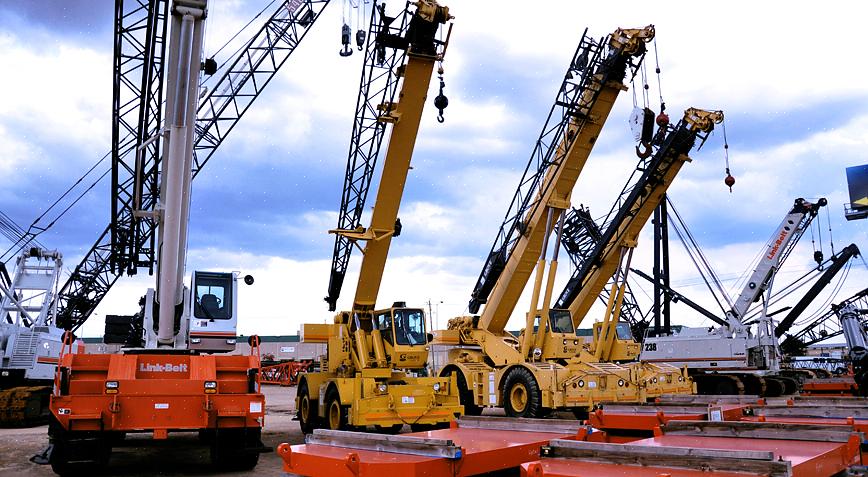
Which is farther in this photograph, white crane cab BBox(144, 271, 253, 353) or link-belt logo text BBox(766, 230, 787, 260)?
link-belt logo text BBox(766, 230, 787, 260)

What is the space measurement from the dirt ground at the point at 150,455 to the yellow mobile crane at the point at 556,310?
5617 millimetres

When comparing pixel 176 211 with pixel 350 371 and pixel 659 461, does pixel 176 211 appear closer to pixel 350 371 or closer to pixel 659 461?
pixel 350 371

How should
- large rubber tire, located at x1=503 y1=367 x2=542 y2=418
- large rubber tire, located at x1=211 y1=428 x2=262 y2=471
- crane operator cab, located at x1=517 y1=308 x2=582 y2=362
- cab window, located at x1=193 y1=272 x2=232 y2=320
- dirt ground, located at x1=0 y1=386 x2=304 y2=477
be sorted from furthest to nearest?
crane operator cab, located at x1=517 y1=308 x2=582 y2=362 → large rubber tire, located at x1=503 y1=367 x2=542 y2=418 → cab window, located at x1=193 y1=272 x2=232 y2=320 → dirt ground, located at x1=0 y1=386 x2=304 y2=477 → large rubber tire, located at x1=211 y1=428 x2=262 y2=471

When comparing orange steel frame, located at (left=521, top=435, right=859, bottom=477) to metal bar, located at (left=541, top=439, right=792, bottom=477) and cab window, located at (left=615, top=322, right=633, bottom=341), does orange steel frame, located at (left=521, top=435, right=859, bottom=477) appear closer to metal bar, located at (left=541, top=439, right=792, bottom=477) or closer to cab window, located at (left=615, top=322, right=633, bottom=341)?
metal bar, located at (left=541, top=439, right=792, bottom=477)

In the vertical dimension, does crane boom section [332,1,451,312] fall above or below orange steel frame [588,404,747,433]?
above

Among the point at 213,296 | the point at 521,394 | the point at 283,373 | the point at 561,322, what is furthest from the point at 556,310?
the point at 283,373

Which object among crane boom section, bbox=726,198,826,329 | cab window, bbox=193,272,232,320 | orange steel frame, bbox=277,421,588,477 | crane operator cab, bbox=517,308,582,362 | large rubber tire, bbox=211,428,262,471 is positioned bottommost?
large rubber tire, bbox=211,428,262,471

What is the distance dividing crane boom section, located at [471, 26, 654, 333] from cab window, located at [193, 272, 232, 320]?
8.78 metres

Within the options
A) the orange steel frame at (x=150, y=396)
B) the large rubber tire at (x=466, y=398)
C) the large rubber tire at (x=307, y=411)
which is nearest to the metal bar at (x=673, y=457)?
the orange steel frame at (x=150, y=396)

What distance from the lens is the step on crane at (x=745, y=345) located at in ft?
82.3

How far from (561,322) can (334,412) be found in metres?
7.14

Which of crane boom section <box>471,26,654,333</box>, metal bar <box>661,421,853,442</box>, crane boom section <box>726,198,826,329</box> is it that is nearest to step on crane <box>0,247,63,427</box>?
crane boom section <box>471,26,654,333</box>

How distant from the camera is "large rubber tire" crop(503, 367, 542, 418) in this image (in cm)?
1684

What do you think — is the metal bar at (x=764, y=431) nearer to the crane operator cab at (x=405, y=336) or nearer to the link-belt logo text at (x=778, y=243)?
the crane operator cab at (x=405, y=336)
